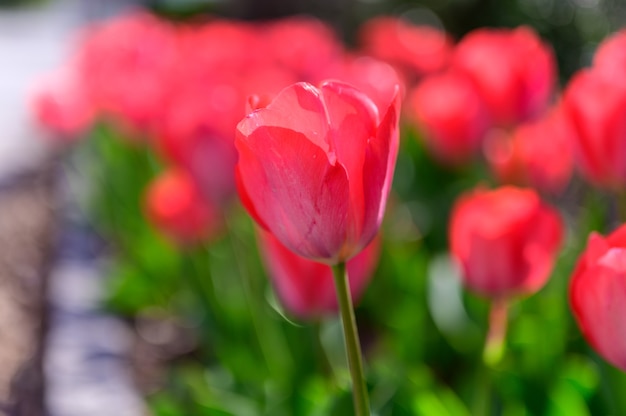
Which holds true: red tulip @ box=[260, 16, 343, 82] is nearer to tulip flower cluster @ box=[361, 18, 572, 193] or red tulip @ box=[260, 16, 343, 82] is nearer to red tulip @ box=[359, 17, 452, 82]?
red tulip @ box=[359, 17, 452, 82]

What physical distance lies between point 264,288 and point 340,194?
925 mm

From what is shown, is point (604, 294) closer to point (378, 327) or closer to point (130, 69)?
point (378, 327)

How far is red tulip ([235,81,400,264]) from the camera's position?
18.5 inches

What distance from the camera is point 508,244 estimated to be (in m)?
0.74

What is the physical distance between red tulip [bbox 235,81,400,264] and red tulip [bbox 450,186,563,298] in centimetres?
25

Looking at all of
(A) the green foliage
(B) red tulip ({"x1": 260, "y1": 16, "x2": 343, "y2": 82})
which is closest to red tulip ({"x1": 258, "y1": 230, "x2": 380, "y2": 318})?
(A) the green foliage

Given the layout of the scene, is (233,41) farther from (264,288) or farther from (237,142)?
(237,142)

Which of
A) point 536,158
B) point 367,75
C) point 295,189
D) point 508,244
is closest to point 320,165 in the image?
point 295,189

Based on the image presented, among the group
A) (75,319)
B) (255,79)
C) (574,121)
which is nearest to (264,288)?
(255,79)

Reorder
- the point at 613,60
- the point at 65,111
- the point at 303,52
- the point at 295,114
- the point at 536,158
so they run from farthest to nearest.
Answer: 1. the point at 65,111
2. the point at 303,52
3. the point at 536,158
4. the point at 613,60
5. the point at 295,114

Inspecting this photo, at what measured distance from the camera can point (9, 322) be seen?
6.46ft

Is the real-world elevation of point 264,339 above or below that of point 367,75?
below

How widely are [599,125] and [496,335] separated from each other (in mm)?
293

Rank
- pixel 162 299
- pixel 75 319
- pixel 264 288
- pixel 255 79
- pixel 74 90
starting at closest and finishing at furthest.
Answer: pixel 255 79 < pixel 264 288 < pixel 75 319 < pixel 162 299 < pixel 74 90
